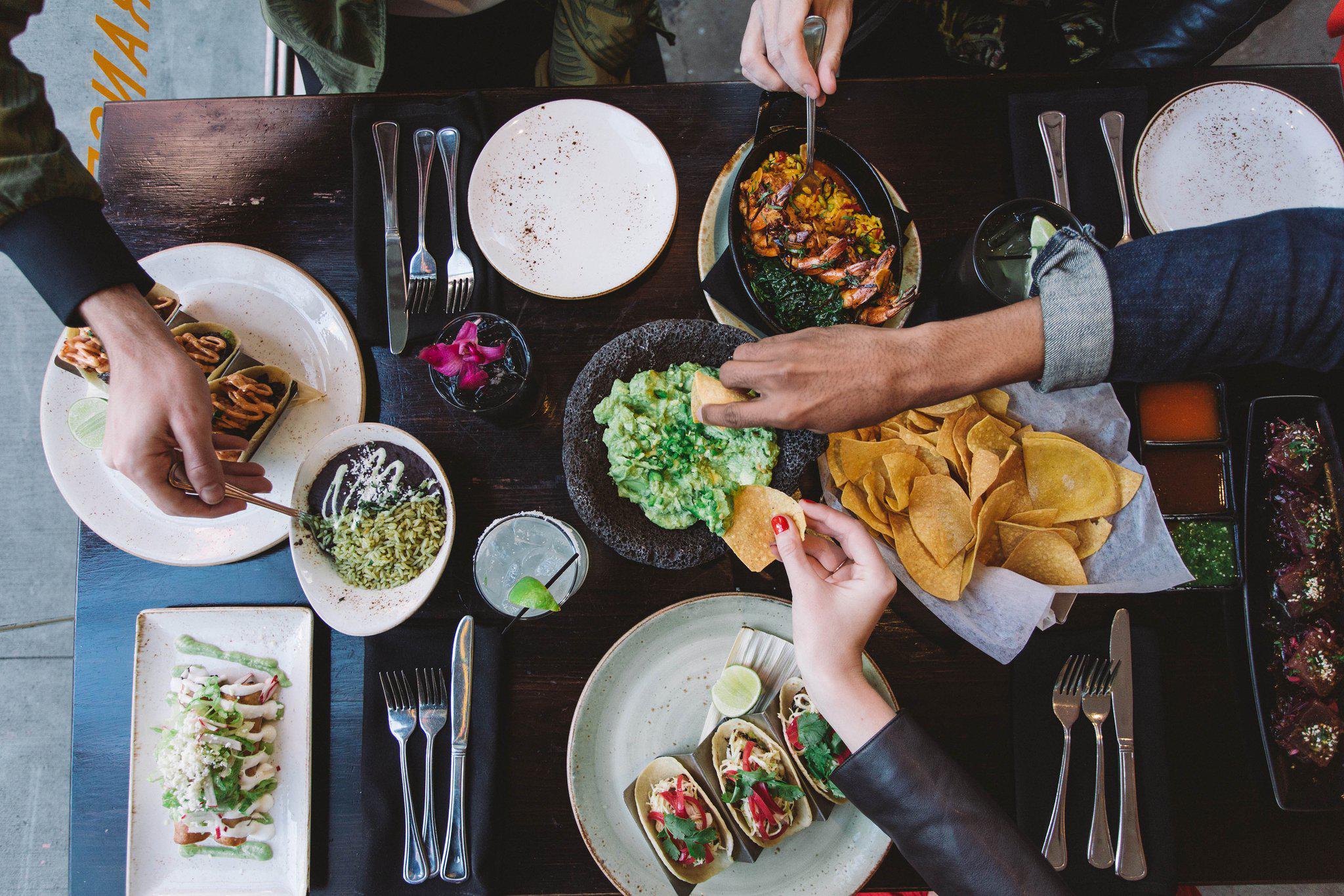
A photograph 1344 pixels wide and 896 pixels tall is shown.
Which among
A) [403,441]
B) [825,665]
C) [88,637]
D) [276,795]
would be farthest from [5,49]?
[825,665]

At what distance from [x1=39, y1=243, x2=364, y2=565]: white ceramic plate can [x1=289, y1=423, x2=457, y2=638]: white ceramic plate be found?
0.27 ft

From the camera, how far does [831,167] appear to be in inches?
50.1

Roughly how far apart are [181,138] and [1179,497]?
7.30ft

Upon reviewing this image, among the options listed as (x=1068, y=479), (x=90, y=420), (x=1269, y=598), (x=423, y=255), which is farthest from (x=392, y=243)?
(x=1269, y=598)

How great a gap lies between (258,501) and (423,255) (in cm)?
58

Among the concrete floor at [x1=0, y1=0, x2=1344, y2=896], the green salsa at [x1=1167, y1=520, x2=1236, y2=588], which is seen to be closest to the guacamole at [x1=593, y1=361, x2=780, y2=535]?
the green salsa at [x1=1167, y1=520, x2=1236, y2=588]

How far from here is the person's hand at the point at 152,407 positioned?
113 centimetres

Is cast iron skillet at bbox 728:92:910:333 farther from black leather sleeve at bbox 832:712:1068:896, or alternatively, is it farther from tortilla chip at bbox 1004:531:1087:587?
black leather sleeve at bbox 832:712:1068:896

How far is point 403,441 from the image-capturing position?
50.1 inches

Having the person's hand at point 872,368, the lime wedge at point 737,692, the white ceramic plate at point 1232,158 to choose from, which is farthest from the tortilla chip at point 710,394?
the white ceramic plate at point 1232,158

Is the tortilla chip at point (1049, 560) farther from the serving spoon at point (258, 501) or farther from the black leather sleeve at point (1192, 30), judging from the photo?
the serving spoon at point (258, 501)

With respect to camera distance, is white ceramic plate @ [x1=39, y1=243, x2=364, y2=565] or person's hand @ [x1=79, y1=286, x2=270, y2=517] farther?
white ceramic plate @ [x1=39, y1=243, x2=364, y2=565]

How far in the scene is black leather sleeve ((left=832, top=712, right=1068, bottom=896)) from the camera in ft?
3.43

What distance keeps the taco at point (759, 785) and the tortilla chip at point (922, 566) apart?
0.41 meters
